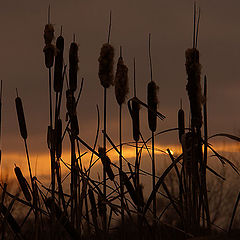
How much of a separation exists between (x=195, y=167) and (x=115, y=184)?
1.81 feet

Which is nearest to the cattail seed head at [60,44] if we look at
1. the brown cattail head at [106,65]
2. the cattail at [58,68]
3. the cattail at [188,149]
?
the cattail at [58,68]

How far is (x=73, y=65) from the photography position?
2.28 m

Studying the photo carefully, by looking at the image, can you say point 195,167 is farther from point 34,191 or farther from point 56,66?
point 56,66

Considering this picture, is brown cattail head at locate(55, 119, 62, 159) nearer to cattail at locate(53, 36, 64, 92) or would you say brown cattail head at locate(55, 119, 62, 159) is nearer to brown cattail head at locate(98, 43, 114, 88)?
cattail at locate(53, 36, 64, 92)

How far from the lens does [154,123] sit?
219 centimetres

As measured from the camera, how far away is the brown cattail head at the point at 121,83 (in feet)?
7.45

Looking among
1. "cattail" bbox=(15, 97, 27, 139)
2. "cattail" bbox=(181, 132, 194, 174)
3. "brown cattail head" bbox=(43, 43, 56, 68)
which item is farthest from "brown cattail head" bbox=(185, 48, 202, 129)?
"cattail" bbox=(15, 97, 27, 139)

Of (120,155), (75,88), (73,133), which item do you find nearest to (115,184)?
(120,155)

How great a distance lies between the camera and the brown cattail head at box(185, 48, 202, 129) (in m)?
1.84

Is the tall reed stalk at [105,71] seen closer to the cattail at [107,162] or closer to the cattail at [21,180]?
the cattail at [107,162]

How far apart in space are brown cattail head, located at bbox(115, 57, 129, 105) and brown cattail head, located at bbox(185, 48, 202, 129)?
0.42 m

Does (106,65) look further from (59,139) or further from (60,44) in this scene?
(59,139)

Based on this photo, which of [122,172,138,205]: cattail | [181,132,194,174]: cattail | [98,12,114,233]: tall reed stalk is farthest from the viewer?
[98,12,114,233]: tall reed stalk

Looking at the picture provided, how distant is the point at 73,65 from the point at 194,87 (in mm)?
660
